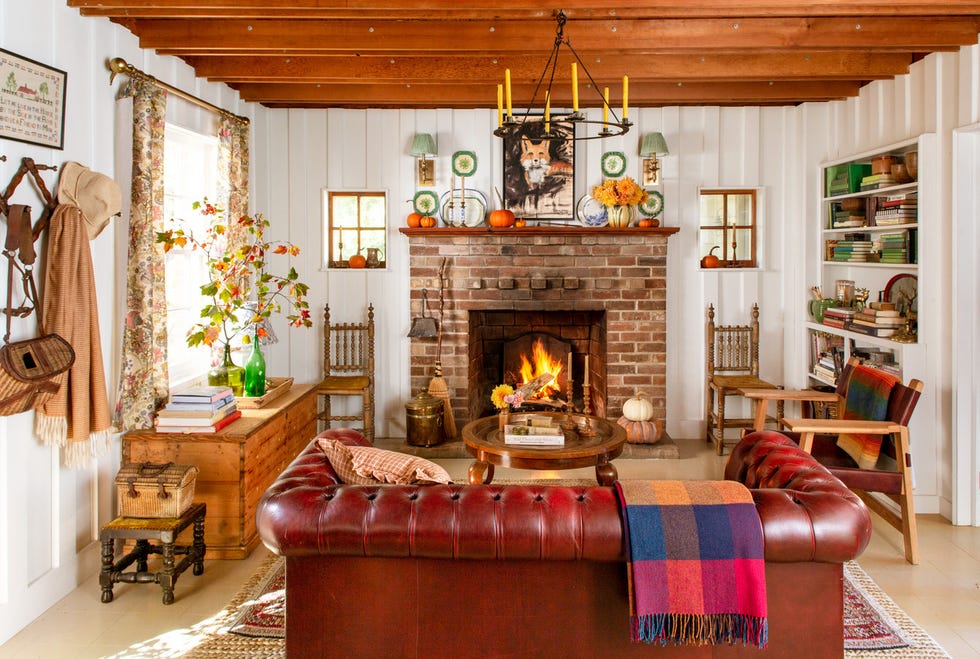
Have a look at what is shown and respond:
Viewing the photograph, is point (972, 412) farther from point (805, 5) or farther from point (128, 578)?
point (128, 578)

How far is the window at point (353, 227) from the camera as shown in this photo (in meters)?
6.44

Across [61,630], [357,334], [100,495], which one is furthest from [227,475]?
[357,334]

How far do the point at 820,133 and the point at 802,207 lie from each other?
1.87ft

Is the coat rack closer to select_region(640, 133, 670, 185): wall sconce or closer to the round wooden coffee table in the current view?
the round wooden coffee table

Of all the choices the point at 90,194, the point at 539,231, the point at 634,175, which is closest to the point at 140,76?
the point at 90,194

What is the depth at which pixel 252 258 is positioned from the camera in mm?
4996

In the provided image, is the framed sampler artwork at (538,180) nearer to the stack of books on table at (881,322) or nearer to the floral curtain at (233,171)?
the floral curtain at (233,171)

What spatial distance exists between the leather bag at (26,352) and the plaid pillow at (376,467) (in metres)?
1.21

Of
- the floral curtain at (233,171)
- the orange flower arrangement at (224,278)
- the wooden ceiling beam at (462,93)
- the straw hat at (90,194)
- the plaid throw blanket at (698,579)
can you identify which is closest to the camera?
the plaid throw blanket at (698,579)

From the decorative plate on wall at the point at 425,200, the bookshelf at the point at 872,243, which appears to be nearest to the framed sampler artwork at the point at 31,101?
the decorative plate on wall at the point at 425,200

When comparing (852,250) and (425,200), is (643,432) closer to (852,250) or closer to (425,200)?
(852,250)

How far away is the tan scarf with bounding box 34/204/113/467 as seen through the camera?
340 cm

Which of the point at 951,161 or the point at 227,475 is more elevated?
the point at 951,161

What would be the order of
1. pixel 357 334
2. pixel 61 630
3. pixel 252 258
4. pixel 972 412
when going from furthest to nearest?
pixel 357 334 → pixel 252 258 → pixel 972 412 → pixel 61 630
